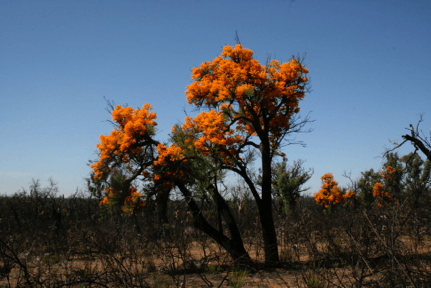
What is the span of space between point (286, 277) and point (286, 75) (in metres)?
7.72

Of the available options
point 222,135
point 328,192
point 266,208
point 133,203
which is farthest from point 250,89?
point 328,192

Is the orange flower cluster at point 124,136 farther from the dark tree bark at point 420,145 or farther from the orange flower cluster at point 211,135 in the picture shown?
the dark tree bark at point 420,145

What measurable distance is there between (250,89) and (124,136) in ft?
18.9

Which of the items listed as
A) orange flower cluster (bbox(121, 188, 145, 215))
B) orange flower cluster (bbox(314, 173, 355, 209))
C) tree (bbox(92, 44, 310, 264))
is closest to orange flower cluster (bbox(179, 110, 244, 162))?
tree (bbox(92, 44, 310, 264))

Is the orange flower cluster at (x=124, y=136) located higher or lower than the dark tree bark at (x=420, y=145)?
higher

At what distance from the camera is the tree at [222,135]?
11602 mm

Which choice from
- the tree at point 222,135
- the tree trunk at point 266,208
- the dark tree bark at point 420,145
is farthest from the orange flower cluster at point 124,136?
the dark tree bark at point 420,145

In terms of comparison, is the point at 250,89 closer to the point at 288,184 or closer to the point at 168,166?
the point at 168,166

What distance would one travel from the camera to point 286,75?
514 inches

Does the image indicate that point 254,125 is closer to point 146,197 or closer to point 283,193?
point 146,197

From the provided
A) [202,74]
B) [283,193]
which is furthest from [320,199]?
[202,74]

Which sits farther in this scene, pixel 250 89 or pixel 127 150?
pixel 127 150

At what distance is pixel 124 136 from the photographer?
13398 mm

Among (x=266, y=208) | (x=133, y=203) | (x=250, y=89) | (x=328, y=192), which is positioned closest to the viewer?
(x=250, y=89)
